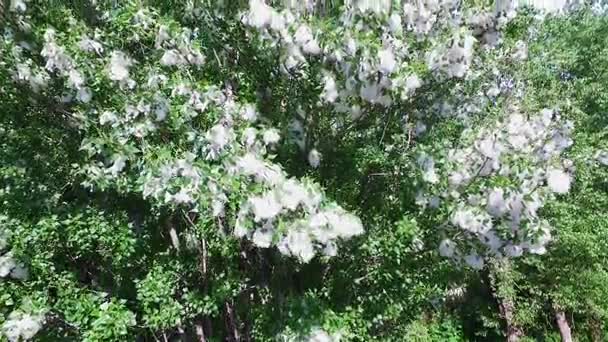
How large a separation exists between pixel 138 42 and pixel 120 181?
93 cm

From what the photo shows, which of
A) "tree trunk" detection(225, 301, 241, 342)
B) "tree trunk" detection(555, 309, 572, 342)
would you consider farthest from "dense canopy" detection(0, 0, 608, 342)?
"tree trunk" detection(555, 309, 572, 342)

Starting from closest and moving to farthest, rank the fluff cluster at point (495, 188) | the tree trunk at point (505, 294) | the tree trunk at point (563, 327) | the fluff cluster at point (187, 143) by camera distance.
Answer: the fluff cluster at point (187, 143), the fluff cluster at point (495, 188), the tree trunk at point (505, 294), the tree trunk at point (563, 327)

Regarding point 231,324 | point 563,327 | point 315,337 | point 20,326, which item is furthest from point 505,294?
point 20,326

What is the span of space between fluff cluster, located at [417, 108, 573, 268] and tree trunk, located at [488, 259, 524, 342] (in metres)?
4.99

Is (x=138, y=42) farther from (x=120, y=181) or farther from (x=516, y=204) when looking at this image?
(x=516, y=204)

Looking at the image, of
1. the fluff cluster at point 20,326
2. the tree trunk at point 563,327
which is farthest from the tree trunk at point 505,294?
the fluff cluster at point 20,326

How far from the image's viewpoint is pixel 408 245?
136 inches

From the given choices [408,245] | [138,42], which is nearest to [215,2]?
[138,42]

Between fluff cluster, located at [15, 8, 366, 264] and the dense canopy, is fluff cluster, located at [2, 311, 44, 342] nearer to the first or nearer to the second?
the dense canopy

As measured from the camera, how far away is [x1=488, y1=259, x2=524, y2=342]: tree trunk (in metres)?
9.16

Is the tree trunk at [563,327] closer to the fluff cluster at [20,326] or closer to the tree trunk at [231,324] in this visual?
the tree trunk at [231,324]

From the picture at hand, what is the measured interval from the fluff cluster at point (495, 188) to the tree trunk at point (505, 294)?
4992mm

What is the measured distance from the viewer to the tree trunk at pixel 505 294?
361 inches

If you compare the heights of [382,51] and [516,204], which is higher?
[382,51]
